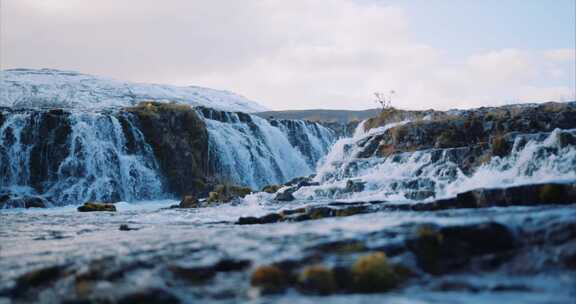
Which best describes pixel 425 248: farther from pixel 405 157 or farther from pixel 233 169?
pixel 233 169

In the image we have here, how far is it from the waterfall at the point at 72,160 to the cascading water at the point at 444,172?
18664 mm

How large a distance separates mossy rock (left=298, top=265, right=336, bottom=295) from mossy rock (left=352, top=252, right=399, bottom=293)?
0.42m

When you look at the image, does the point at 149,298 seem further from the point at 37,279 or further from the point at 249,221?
the point at 249,221

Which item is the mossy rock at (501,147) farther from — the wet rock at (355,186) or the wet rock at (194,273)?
the wet rock at (194,273)

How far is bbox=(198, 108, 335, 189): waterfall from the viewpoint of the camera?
57156 millimetres

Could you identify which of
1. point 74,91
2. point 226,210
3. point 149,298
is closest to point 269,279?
point 149,298

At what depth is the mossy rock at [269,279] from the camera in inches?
418

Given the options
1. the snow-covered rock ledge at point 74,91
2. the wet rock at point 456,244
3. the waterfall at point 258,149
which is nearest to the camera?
the wet rock at point 456,244

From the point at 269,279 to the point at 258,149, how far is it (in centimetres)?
4995

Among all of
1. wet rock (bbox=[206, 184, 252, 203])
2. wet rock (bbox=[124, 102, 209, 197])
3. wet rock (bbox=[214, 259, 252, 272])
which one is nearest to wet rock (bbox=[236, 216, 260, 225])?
wet rock (bbox=[214, 259, 252, 272])

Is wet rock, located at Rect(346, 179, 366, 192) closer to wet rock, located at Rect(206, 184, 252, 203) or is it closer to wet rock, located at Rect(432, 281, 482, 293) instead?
wet rock, located at Rect(206, 184, 252, 203)

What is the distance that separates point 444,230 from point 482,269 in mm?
1731

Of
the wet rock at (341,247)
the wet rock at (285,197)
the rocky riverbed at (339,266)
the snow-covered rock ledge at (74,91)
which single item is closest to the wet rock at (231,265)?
the rocky riverbed at (339,266)

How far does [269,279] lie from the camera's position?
10836mm
